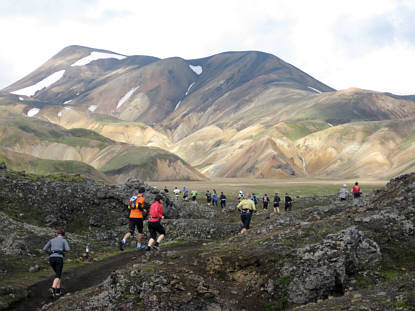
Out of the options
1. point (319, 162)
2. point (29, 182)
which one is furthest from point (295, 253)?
point (319, 162)

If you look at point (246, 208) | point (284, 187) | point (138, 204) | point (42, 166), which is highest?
point (42, 166)

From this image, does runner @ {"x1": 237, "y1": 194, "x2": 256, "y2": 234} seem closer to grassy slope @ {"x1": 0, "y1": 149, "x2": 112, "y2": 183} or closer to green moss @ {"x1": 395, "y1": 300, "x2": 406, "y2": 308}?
green moss @ {"x1": 395, "y1": 300, "x2": 406, "y2": 308}

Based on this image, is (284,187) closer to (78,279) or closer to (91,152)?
(91,152)

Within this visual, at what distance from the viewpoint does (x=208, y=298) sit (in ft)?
37.4

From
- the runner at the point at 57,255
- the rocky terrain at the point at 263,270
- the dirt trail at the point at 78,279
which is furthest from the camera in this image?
the runner at the point at 57,255

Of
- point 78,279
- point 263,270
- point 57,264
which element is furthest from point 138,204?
point 263,270

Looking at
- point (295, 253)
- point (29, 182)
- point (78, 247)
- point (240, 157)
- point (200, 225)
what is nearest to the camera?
point (295, 253)

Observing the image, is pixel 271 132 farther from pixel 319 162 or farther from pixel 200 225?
pixel 200 225

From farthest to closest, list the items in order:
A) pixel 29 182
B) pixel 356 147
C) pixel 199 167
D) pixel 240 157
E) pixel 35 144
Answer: pixel 199 167
pixel 240 157
pixel 356 147
pixel 35 144
pixel 29 182

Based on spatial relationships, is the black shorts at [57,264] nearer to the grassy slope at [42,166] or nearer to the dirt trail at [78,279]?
the dirt trail at [78,279]

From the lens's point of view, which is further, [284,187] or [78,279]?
[284,187]

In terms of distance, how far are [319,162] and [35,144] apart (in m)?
102

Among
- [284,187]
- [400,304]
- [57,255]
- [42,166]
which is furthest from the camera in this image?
[284,187]

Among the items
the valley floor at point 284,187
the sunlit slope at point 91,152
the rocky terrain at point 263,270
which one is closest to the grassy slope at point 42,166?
the valley floor at point 284,187
